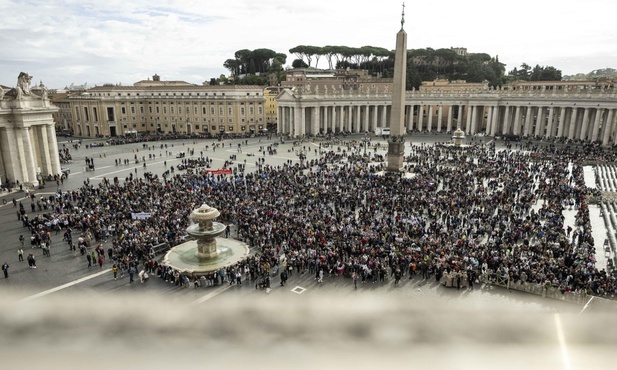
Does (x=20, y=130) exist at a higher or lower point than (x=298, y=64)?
lower

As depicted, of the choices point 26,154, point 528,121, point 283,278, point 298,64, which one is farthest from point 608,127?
point 298,64

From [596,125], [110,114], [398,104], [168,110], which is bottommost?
[596,125]

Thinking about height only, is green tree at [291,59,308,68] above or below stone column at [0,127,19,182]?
above

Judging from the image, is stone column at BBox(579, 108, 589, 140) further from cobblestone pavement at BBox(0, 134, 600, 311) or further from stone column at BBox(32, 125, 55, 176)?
stone column at BBox(32, 125, 55, 176)

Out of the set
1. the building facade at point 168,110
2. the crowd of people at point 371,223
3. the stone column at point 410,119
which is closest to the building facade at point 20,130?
the crowd of people at point 371,223

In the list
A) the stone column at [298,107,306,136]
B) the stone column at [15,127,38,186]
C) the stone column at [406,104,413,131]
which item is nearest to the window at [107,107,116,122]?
the stone column at [298,107,306,136]

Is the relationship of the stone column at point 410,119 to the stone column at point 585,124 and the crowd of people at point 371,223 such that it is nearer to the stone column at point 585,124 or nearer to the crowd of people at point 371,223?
the stone column at point 585,124

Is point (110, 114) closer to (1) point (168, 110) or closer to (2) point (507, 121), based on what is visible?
(1) point (168, 110)
